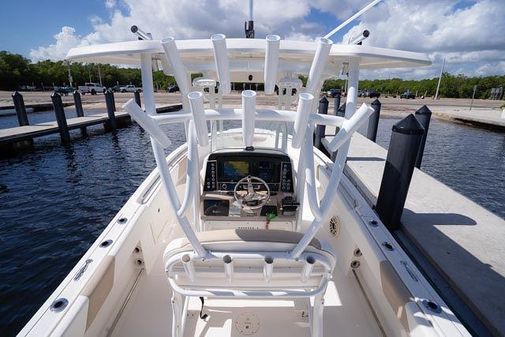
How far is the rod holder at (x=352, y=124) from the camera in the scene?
1292mm

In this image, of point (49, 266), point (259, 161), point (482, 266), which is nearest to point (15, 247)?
point (49, 266)

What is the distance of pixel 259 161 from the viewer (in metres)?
3.40

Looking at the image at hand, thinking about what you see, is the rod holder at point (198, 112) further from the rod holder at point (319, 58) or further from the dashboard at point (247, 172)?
the dashboard at point (247, 172)

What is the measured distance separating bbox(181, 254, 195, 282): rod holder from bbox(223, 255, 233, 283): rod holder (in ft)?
0.64

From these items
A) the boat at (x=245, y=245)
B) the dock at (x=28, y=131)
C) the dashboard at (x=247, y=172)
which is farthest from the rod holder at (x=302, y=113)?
the dock at (x=28, y=131)

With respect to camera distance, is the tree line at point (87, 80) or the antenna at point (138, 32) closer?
the antenna at point (138, 32)

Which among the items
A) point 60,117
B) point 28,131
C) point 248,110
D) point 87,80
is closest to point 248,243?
point 248,110

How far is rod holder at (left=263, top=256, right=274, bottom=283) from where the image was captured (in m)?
1.55

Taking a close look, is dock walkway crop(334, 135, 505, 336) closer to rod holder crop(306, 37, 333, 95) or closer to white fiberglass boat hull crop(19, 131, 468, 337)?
white fiberglass boat hull crop(19, 131, 468, 337)

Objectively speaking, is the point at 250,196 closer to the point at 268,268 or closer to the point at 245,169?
the point at 245,169

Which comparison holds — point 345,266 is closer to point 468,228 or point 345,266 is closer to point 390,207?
point 390,207

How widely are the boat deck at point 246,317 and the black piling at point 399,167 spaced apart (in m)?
1.44

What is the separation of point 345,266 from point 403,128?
1.88 metres

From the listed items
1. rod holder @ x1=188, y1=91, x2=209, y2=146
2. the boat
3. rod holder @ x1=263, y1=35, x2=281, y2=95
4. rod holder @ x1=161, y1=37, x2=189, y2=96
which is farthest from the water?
rod holder @ x1=263, y1=35, x2=281, y2=95
